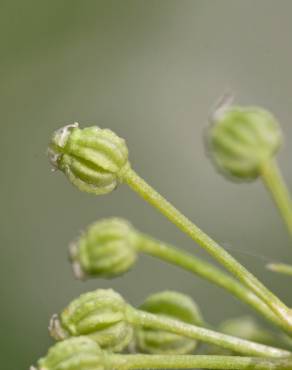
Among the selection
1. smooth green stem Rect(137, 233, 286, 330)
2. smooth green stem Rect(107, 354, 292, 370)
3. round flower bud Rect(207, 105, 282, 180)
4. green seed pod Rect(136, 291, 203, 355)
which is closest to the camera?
smooth green stem Rect(107, 354, 292, 370)

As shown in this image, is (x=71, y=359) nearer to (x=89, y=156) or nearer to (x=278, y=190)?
(x=89, y=156)

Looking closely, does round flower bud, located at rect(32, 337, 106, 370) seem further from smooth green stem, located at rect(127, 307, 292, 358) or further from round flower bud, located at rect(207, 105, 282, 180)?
round flower bud, located at rect(207, 105, 282, 180)

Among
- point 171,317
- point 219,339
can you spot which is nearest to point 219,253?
point 219,339

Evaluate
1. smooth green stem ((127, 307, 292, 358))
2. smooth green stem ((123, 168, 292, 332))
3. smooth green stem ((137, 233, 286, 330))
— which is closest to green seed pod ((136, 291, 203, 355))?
smooth green stem ((137, 233, 286, 330))

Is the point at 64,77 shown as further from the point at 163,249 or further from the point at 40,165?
the point at 163,249

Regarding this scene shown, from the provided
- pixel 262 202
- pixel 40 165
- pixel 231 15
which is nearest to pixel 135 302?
pixel 262 202

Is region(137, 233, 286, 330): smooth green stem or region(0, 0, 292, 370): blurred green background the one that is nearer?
region(137, 233, 286, 330): smooth green stem
